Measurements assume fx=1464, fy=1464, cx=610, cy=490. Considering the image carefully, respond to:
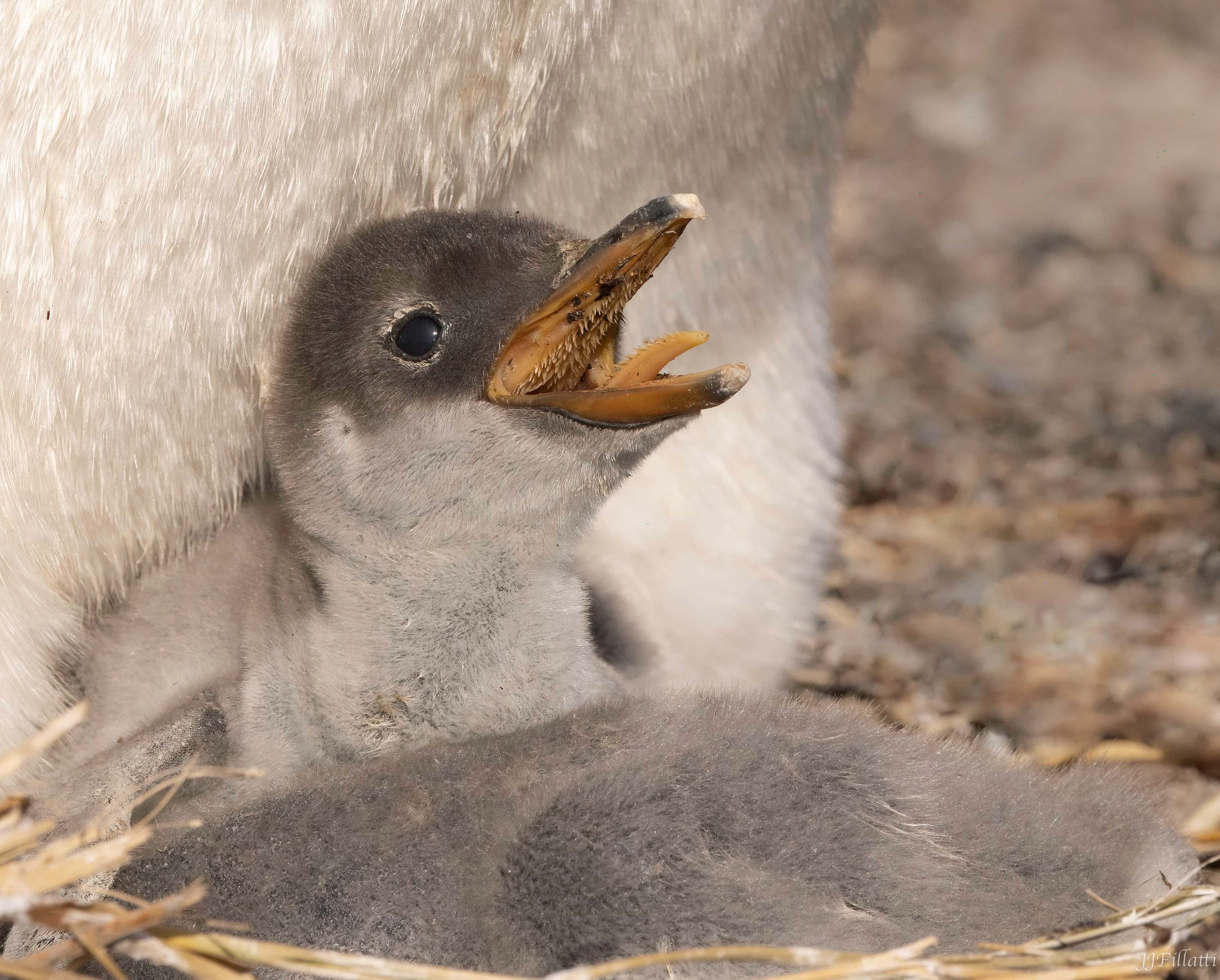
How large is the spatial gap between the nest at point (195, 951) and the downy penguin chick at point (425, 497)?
0.24 metres

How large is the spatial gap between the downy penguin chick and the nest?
240 mm

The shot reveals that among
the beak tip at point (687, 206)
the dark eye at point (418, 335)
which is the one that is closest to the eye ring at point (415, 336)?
the dark eye at point (418, 335)

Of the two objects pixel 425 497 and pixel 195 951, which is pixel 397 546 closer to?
pixel 425 497

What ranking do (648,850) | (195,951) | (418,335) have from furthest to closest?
(418,335), (648,850), (195,951)

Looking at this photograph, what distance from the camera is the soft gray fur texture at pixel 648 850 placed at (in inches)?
43.9

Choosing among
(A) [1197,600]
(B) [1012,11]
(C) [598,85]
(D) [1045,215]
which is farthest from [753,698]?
(B) [1012,11]

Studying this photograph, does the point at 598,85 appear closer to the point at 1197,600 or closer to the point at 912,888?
the point at 912,888

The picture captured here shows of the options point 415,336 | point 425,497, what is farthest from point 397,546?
point 415,336

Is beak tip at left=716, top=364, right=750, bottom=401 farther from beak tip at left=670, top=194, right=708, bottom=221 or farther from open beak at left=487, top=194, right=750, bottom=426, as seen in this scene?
beak tip at left=670, top=194, right=708, bottom=221

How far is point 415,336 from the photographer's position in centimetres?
130

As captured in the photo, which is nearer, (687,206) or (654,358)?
(687,206)

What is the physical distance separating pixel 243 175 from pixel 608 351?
37cm

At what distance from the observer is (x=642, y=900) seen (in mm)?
1114

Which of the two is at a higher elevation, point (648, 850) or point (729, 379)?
point (729, 379)
